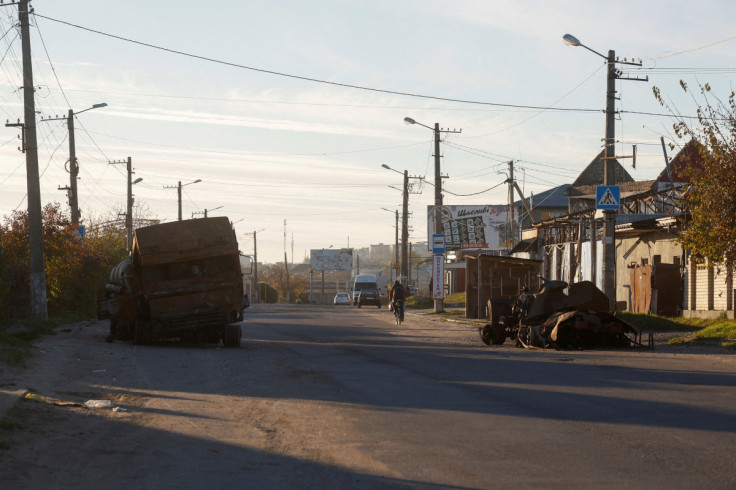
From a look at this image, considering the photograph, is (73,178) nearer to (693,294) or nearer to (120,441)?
(693,294)

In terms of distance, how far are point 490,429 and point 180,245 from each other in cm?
1474

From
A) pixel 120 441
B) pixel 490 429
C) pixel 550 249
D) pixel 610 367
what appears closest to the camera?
pixel 120 441

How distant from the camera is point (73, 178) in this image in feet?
145

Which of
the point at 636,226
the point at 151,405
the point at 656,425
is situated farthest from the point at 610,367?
the point at 636,226

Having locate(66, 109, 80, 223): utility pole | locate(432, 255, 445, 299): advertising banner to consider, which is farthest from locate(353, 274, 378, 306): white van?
locate(66, 109, 80, 223): utility pole

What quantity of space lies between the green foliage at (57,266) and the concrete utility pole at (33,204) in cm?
433

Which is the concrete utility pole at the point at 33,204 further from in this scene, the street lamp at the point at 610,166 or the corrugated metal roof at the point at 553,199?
the corrugated metal roof at the point at 553,199

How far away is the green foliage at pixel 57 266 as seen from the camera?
116 ft

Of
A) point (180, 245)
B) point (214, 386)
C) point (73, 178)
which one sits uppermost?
point (73, 178)

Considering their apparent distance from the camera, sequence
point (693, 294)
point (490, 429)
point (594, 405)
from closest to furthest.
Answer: point (490, 429) → point (594, 405) → point (693, 294)

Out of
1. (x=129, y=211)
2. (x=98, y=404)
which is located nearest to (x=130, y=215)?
(x=129, y=211)

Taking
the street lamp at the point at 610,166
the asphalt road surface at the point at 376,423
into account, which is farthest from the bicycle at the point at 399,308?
the asphalt road surface at the point at 376,423

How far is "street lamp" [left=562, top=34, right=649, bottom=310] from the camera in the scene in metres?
26.1

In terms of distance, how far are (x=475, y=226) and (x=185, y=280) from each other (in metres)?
62.9
